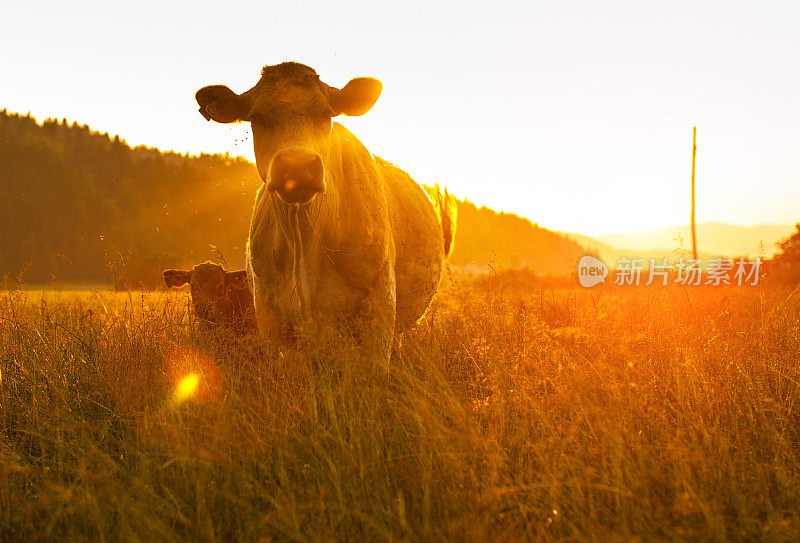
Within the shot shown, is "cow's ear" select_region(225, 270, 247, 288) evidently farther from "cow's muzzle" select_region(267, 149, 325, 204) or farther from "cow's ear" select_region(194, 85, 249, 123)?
"cow's muzzle" select_region(267, 149, 325, 204)

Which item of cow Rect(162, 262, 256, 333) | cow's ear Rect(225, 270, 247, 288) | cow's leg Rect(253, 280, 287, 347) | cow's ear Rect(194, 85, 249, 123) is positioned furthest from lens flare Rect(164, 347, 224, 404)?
cow's ear Rect(225, 270, 247, 288)

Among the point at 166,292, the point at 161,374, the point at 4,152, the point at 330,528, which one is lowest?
the point at 330,528

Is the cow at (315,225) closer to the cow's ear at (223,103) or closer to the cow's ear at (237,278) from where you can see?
the cow's ear at (223,103)

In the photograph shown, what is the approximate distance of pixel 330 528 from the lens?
2334 mm

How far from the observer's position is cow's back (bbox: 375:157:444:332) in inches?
225

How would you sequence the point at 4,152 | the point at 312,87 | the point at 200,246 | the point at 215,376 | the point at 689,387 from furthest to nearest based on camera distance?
the point at 4,152
the point at 200,246
the point at 215,376
the point at 312,87
the point at 689,387

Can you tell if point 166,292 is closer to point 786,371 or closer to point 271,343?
point 271,343

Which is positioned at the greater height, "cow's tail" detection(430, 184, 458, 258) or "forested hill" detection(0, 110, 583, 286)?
"forested hill" detection(0, 110, 583, 286)

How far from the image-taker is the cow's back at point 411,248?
5.71 m

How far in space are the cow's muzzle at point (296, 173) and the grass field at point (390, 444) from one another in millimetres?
1149

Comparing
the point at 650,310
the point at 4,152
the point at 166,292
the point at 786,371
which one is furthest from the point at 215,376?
the point at 4,152

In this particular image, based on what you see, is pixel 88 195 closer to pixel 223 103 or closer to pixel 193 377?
pixel 223 103

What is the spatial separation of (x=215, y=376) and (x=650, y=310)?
5.34 metres

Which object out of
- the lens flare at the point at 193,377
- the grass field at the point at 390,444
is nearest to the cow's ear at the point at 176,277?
the grass field at the point at 390,444
